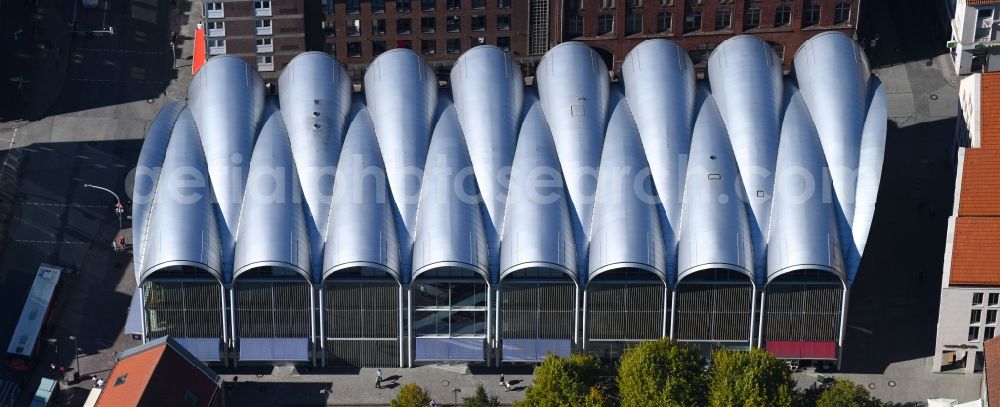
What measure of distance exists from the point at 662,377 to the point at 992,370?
103 feet

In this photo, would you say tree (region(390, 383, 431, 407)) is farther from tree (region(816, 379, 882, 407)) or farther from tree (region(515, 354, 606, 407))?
tree (region(816, 379, 882, 407))

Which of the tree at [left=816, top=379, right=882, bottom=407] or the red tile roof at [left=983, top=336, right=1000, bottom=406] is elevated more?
the red tile roof at [left=983, top=336, right=1000, bottom=406]

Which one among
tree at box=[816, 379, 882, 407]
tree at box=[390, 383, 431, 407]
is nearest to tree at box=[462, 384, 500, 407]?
tree at box=[390, 383, 431, 407]

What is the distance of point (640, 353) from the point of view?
634 feet

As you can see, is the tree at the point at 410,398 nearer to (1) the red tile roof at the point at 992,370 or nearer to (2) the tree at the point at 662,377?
(2) the tree at the point at 662,377

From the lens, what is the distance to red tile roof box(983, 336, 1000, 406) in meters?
190

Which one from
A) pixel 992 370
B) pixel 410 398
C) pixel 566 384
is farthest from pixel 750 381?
pixel 410 398

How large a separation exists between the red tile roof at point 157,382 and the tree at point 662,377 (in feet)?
131

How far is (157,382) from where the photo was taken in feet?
627

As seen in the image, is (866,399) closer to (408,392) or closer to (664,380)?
(664,380)

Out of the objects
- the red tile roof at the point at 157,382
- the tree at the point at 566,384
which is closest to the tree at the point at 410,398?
the tree at the point at 566,384

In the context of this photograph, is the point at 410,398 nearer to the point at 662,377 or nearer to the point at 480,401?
the point at 480,401

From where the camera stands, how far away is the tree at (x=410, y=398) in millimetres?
194625

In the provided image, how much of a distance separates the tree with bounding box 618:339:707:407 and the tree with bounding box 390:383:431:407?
18.9 m
